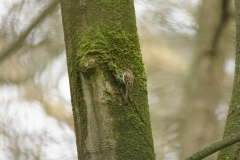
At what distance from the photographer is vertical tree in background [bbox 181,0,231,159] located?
157cm

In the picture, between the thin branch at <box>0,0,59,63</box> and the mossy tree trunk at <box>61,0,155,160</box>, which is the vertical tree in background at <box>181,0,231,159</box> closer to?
the thin branch at <box>0,0,59,63</box>

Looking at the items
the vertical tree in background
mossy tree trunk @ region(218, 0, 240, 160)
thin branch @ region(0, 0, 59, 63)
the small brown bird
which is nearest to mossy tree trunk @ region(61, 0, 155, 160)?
the small brown bird

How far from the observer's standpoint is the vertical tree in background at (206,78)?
1.57m

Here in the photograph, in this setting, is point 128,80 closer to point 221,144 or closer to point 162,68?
point 221,144

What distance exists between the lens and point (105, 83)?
1.88 feet

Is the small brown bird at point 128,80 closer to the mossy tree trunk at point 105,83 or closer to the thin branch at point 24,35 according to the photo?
the mossy tree trunk at point 105,83

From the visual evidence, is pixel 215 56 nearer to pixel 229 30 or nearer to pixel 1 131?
pixel 229 30

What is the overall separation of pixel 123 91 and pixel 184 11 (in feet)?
4.33

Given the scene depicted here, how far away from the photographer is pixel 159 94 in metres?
1.90

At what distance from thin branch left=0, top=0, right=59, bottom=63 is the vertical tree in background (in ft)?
2.14

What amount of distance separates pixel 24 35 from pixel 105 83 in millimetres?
1229

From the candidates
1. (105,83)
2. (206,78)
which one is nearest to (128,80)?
(105,83)

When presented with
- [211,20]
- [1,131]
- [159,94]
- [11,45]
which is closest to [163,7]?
[211,20]

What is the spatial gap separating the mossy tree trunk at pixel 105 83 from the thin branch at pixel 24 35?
114 centimetres
